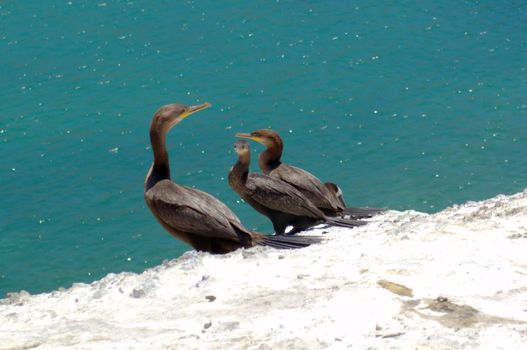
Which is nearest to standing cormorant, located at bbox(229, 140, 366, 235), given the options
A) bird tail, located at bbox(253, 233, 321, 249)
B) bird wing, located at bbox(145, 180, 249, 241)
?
bird tail, located at bbox(253, 233, 321, 249)

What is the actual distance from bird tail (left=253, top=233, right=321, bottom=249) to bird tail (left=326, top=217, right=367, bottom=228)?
4.80 ft

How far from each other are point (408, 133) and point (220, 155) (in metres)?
3.41

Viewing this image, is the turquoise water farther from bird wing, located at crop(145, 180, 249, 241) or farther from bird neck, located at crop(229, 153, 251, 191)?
bird wing, located at crop(145, 180, 249, 241)

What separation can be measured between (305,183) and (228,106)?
904 cm

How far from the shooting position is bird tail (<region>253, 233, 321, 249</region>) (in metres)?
8.84

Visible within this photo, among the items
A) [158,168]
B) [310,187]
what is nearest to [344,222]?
[310,187]

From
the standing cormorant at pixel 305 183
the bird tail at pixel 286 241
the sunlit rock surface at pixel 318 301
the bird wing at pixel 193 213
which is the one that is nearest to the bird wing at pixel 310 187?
the standing cormorant at pixel 305 183

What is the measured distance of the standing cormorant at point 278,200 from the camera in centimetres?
1050

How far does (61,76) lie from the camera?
72.0 ft

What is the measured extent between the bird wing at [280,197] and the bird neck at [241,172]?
2.8 inches

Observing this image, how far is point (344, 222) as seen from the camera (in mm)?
10609

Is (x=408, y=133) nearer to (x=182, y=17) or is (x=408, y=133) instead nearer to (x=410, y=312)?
(x=182, y=17)

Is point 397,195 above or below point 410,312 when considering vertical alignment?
below

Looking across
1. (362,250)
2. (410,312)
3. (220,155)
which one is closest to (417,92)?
(220,155)
